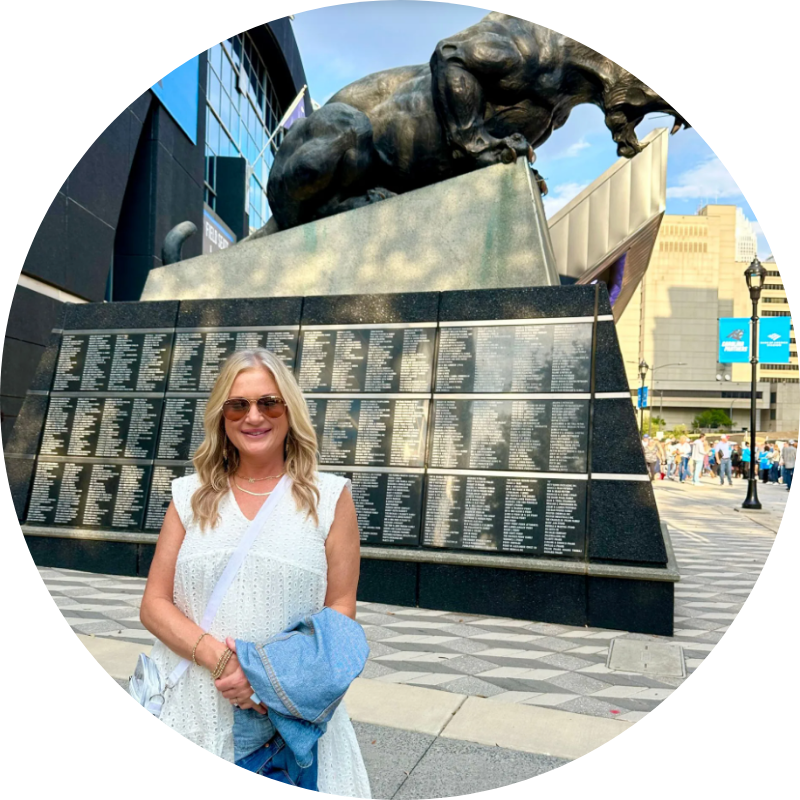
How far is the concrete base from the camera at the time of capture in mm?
7785

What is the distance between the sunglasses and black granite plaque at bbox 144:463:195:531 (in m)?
5.33

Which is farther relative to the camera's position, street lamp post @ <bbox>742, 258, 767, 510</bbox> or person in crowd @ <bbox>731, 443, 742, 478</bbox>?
person in crowd @ <bbox>731, 443, 742, 478</bbox>

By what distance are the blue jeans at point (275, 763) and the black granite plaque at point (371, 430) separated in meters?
4.83

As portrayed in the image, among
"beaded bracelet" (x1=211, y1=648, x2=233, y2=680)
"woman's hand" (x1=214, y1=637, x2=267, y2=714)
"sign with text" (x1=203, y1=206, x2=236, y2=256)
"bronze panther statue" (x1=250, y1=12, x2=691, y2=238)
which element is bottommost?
"woman's hand" (x1=214, y1=637, x2=267, y2=714)

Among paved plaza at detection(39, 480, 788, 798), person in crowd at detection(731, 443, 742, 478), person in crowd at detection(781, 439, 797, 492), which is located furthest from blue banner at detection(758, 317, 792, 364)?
paved plaza at detection(39, 480, 788, 798)

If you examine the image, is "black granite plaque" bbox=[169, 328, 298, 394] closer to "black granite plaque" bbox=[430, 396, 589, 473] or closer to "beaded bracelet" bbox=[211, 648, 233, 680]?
"black granite plaque" bbox=[430, 396, 589, 473]

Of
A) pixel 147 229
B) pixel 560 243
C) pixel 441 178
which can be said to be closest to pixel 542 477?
pixel 441 178

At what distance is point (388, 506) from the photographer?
6.78 m

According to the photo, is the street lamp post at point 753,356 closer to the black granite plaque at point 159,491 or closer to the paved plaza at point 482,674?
the paved plaza at point 482,674

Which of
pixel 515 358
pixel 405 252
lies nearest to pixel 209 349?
pixel 405 252

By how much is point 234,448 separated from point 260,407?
20 cm

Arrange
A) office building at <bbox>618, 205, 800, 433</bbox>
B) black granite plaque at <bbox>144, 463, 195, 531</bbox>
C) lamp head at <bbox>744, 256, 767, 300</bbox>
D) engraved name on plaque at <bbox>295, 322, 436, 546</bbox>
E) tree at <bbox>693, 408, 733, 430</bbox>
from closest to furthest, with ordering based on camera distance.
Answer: engraved name on plaque at <bbox>295, 322, 436, 546</bbox>
black granite plaque at <bbox>144, 463, 195, 531</bbox>
lamp head at <bbox>744, 256, 767, 300</bbox>
tree at <bbox>693, 408, 733, 430</bbox>
office building at <bbox>618, 205, 800, 433</bbox>

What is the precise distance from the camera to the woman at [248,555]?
2.01 meters

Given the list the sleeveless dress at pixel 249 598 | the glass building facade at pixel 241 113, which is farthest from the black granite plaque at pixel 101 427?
the glass building facade at pixel 241 113
